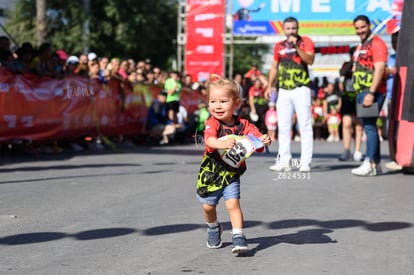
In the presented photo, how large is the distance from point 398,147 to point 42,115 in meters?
5.96

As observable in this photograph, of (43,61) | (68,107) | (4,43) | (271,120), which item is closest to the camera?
(4,43)

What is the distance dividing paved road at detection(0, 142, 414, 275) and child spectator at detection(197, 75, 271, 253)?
0.76 feet

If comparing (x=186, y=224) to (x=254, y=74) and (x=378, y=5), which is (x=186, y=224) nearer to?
(x=254, y=74)

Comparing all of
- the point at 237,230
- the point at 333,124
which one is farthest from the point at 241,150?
the point at 333,124

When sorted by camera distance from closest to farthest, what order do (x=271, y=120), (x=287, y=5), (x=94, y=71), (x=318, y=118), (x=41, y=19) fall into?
(x=94, y=71), (x=271, y=120), (x=318, y=118), (x=41, y=19), (x=287, y=5)

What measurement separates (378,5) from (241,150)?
852 inches

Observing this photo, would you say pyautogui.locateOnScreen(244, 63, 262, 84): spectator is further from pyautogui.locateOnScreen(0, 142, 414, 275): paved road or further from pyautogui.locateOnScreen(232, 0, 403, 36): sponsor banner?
pyautogui.locateOnScreen(0, 142, 414, 275): paved road

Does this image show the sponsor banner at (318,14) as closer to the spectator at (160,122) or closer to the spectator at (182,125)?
the spectator at (182,125)

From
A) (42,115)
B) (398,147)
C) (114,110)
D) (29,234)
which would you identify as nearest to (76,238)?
(29,234)

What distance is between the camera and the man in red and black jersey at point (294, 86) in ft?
34.2

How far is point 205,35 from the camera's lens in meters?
29.0

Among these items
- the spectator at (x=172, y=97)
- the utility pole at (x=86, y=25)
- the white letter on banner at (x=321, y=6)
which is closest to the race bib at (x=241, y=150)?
the spectator at (x=172, y=97)

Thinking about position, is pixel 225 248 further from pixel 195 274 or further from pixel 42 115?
pixel 42 115

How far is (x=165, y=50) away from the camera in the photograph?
1996 inches
